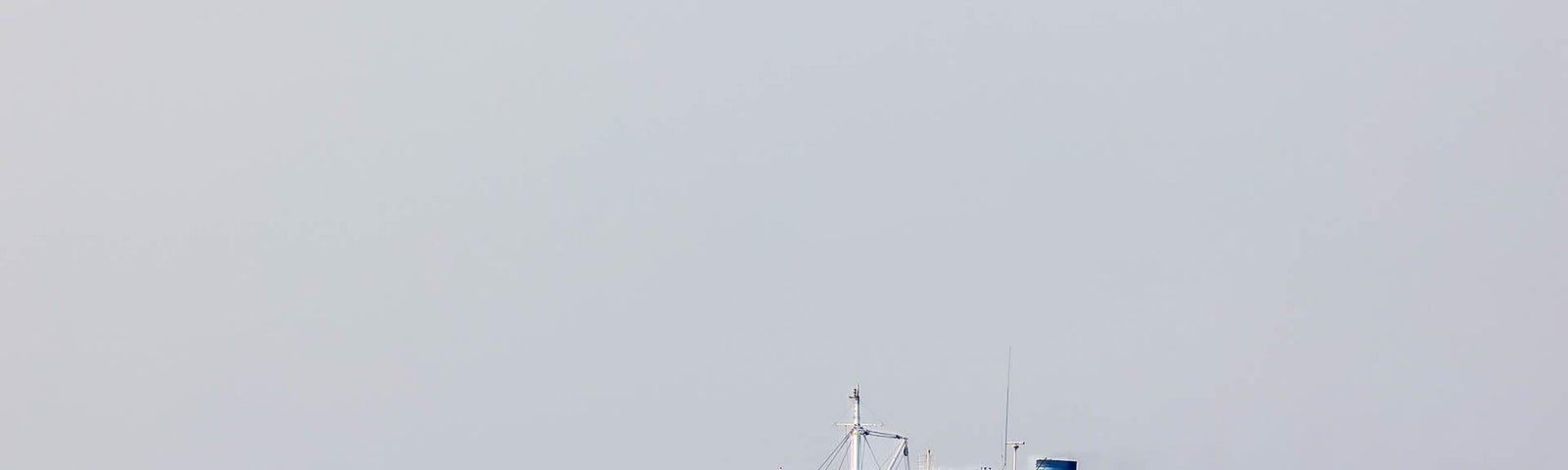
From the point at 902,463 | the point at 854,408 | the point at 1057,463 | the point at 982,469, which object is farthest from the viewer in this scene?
the point at 902,463

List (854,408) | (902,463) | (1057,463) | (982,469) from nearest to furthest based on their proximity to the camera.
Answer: (854,408)
(1057,463)
(982,469)
(902,463)

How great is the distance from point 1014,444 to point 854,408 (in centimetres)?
516

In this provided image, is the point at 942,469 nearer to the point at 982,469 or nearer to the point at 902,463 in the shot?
the point at 902,463

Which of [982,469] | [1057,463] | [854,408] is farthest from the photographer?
[982,469]

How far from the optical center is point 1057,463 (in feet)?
253

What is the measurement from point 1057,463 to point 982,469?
354 inches

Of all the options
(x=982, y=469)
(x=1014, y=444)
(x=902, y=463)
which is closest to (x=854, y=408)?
(x=1014, y=444)

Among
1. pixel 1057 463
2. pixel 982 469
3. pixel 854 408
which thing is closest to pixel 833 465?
pixel 982 469

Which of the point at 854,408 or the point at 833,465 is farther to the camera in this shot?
the point at 833,465

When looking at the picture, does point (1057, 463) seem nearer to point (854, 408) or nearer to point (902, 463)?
point (854, 408)

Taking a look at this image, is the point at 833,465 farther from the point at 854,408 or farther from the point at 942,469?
the point at 854,408

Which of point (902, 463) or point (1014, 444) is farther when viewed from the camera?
point (902, 463)

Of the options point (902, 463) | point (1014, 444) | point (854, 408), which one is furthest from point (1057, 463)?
point (902, 463)

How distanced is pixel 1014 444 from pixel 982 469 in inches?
463
